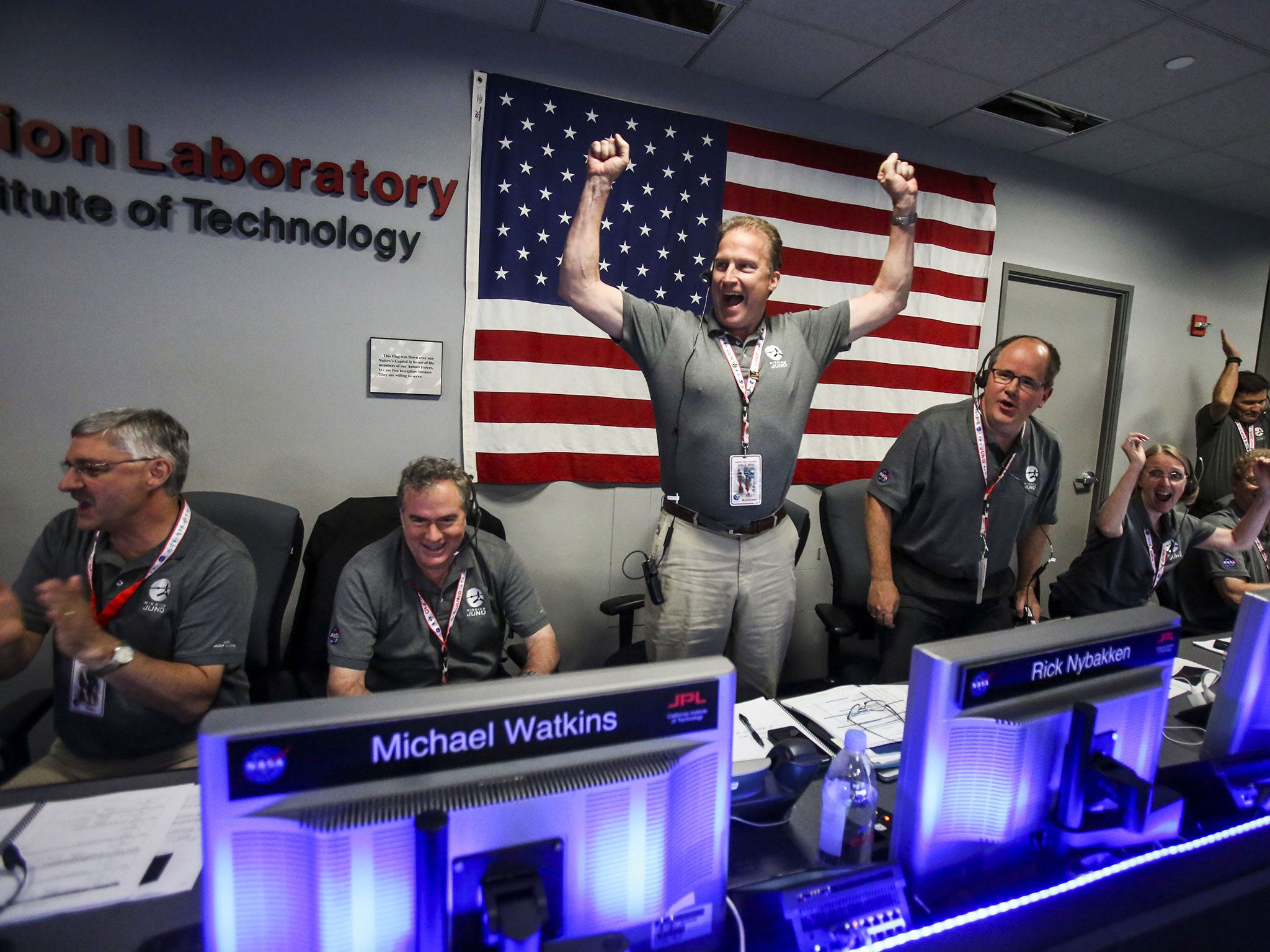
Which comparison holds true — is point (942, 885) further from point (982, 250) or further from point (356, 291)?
point (982, 250)

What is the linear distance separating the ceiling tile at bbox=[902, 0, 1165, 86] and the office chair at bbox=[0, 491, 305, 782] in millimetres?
2818

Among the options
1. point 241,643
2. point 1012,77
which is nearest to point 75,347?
point 241,643

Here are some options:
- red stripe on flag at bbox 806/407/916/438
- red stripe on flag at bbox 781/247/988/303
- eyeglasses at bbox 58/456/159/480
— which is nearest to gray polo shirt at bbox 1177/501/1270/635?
red stripe on flag at bbox 806/407/916/438

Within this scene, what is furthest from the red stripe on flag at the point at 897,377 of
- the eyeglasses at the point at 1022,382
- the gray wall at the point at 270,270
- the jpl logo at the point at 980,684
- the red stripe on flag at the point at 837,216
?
the jpl logo at the point at 980,684

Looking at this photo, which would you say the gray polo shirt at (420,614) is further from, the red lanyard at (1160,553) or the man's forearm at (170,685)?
the red lanyard at (1160,553)

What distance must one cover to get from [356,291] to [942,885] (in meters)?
2.50

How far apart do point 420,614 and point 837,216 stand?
2.59 m

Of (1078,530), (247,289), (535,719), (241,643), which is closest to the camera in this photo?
(535,719)

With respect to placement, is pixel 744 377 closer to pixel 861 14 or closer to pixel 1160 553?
pixel 861 14

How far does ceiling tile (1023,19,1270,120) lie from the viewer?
2447mm

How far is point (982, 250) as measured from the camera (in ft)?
11.4

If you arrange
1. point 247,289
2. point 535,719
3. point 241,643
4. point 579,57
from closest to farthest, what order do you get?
point 535,719 → point 241,643 → point 247,289 → point 579,57

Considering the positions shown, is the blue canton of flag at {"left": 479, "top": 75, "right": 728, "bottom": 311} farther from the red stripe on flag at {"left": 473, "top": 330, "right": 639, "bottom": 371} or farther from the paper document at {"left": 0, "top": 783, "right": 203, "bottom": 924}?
the paper document at {"left": 0, "top": 783, "right": 203, "bottom": 924}

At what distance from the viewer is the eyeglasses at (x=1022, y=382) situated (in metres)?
1.91
